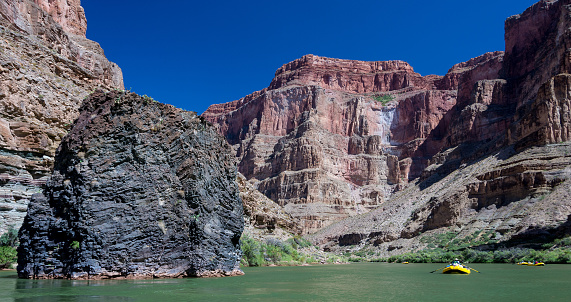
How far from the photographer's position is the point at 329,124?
166 m

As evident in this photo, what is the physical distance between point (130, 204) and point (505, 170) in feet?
229

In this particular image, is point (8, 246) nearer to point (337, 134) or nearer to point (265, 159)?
point (265, 159)

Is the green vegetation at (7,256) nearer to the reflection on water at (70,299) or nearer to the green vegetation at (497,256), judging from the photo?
the reflection on water at (70,299)

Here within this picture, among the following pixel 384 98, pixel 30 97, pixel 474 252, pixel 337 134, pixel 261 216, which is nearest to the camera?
pixel 30 97

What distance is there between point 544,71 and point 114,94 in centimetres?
10499

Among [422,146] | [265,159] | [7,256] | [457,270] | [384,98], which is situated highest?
[384,98]

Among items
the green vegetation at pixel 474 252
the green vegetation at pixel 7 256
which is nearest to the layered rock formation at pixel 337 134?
the green vegetation at pixel 474 252

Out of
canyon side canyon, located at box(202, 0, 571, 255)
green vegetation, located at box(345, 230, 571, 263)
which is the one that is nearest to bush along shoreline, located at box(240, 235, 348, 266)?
green vegetation, located at box(345, 230, 571, 263)

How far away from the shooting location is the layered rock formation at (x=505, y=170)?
205ft

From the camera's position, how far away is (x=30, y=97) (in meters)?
28.4

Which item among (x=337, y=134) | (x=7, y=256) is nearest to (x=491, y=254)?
(x=7, y=256)

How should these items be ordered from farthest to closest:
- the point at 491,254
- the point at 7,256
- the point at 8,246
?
the point at 491,254 < the point at 7,256 < the point at 8,246

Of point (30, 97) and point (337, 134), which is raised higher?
point (337, 134)

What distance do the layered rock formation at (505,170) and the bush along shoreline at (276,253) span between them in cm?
2738
